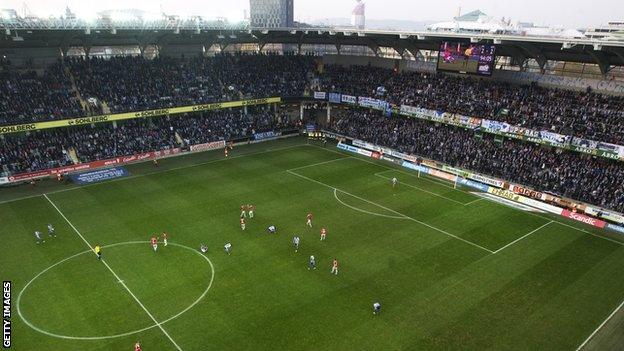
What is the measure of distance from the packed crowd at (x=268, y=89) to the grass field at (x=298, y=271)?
1076cm

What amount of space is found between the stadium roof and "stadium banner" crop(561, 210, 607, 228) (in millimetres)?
14546

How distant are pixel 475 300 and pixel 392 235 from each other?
27.9ft

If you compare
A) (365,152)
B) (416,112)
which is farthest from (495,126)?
(365,152)

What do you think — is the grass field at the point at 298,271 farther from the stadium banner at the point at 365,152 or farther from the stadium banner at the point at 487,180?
the stadium banner at the point at 365,152

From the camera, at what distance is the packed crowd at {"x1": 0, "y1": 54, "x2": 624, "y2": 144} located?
4184 cm

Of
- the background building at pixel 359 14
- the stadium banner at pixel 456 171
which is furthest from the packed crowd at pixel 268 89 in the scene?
the background building at pixel 359 14

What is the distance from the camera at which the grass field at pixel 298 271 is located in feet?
68.4

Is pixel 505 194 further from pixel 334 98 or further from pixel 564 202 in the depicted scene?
pixel 334 98

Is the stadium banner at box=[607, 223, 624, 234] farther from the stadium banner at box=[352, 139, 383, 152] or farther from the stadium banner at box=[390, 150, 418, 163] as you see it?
the stadium banner at box=[352, 139, 383, 152]

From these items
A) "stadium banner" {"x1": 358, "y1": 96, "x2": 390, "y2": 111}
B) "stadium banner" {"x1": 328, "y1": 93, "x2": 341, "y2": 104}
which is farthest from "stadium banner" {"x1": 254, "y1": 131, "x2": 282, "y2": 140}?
"stadium banner" {"x1": 358, "y1": 96, "x2": 390, "y2": 111}

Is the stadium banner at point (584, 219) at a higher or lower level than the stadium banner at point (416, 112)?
lower

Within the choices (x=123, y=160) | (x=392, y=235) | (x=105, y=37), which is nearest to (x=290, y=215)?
(x=392, y=235)

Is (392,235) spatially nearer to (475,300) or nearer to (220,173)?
(475,300)

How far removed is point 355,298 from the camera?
928 inches
